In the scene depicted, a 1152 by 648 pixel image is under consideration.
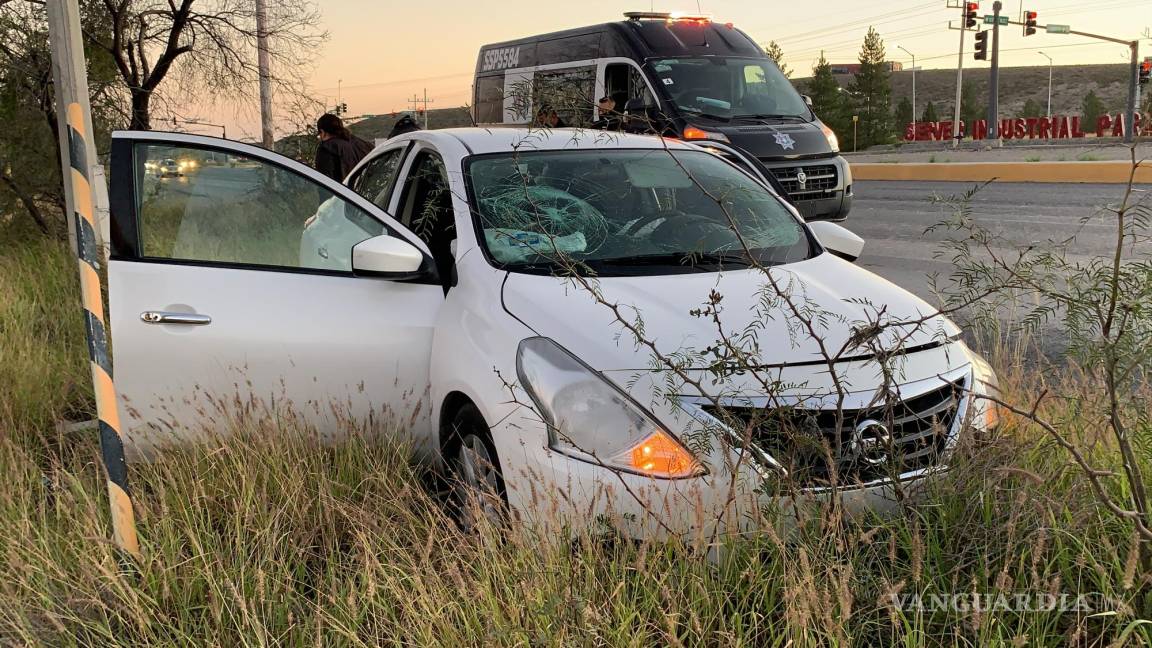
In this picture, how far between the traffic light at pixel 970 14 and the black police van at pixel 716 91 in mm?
33504

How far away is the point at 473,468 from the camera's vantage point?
135 inches

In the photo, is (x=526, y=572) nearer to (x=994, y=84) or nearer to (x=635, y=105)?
(x=635, y=105)

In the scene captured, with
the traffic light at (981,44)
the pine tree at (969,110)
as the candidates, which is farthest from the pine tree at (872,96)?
the traffic light at (981,44)

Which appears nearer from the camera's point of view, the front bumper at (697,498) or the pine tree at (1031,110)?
the front bumper at (697,498)

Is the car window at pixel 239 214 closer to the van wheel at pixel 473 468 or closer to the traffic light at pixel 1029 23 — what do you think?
the van wheel at pixel 473 468

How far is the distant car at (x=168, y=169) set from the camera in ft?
13.4

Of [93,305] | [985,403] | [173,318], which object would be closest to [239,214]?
[173,318]

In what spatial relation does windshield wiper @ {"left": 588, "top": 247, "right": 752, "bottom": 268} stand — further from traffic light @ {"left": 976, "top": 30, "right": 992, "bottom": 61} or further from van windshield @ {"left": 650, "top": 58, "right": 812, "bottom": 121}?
traffic light @ {"left": 976, "top": 30, "right": 992, "bottom": 61}

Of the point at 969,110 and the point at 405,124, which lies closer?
the point at 405,124

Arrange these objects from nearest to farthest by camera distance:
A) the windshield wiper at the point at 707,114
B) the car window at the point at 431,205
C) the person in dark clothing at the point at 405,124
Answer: the car window at the point at 431,205
the person in dark clothing at the point at 405,124
the windshield wiper at the point at 707,114

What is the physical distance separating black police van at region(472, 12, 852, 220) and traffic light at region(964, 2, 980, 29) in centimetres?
3350

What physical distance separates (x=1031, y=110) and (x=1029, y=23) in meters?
104

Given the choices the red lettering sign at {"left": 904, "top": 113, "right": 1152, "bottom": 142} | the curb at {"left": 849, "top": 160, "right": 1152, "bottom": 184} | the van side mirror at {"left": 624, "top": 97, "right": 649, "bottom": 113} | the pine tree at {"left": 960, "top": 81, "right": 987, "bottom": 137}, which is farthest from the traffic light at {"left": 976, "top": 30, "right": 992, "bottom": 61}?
the pine tree at {"left": 960, "top": 81, "right": 987, "bottom": 137}

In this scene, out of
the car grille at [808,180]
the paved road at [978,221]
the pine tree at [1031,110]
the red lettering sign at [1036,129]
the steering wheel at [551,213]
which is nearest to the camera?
the steering wheel at [551,213]
